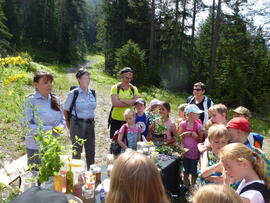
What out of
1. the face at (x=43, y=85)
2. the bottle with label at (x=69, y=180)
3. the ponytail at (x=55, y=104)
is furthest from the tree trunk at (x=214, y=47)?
the bottle with label at (x=69, y=180)

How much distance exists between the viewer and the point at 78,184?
7.57 ft

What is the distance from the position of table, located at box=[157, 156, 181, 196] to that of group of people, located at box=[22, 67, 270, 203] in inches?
14.0

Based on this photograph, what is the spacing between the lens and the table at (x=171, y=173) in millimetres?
3328

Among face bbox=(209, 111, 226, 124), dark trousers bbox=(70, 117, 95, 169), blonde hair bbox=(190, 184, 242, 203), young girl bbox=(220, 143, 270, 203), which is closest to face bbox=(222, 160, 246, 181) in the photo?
young girl bbox=(220, 143, 270, 203)

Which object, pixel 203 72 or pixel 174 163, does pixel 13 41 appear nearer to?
pixel 203 72

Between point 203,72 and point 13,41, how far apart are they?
25.3 metres

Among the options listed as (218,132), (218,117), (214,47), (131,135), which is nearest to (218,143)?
(218,132)

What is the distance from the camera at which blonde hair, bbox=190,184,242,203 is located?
144 centimetres

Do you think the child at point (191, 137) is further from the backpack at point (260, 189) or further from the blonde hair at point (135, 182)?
the blonde hair at point (135, 182)

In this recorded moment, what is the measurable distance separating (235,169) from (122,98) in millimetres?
2717

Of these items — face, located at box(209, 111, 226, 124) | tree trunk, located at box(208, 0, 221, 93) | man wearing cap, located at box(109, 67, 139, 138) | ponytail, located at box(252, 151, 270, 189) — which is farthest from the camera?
tree trunk, located at box(208, 0, 221, 93)

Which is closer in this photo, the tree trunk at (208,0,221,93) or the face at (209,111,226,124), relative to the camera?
the face at (209,111,226,124)

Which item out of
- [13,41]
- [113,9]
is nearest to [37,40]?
[13,41]

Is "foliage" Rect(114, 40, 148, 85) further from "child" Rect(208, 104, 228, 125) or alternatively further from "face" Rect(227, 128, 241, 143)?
"face" Rect(227, 128, 241, 143)
